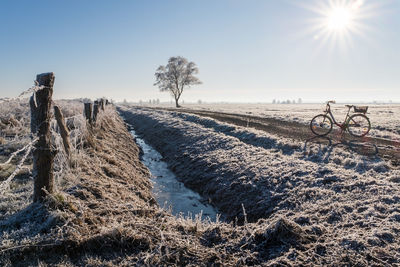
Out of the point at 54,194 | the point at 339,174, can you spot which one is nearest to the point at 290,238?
the point at 339,174

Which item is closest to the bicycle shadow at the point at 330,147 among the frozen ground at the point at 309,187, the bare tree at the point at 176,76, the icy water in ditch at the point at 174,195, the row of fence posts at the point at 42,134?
the frozen ground at the point at 309,187

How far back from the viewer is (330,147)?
11.2 metres

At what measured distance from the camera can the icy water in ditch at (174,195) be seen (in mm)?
8625

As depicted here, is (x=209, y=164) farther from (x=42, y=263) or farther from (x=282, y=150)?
(x=42, y=263)

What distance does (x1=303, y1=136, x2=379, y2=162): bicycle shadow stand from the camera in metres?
10.0

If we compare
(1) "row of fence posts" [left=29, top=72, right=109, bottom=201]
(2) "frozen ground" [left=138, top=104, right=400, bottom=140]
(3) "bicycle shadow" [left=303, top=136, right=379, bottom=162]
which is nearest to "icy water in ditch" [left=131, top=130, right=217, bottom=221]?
(1) "row of fence posts" [left=29, top=72, right=109, bottom=201]

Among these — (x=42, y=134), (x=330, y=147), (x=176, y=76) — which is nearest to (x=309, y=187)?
(x=330, y=147)

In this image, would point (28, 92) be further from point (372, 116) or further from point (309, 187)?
point (372, 116)

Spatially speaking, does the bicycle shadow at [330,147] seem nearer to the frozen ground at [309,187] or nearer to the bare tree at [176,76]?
the frozen ground at [309,187]

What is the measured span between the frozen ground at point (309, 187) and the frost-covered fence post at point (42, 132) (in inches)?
164

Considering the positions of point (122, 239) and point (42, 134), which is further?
point (42, 134)

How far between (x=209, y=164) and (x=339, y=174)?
231 inches

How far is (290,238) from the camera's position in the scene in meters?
4.77

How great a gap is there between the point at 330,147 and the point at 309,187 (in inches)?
192
